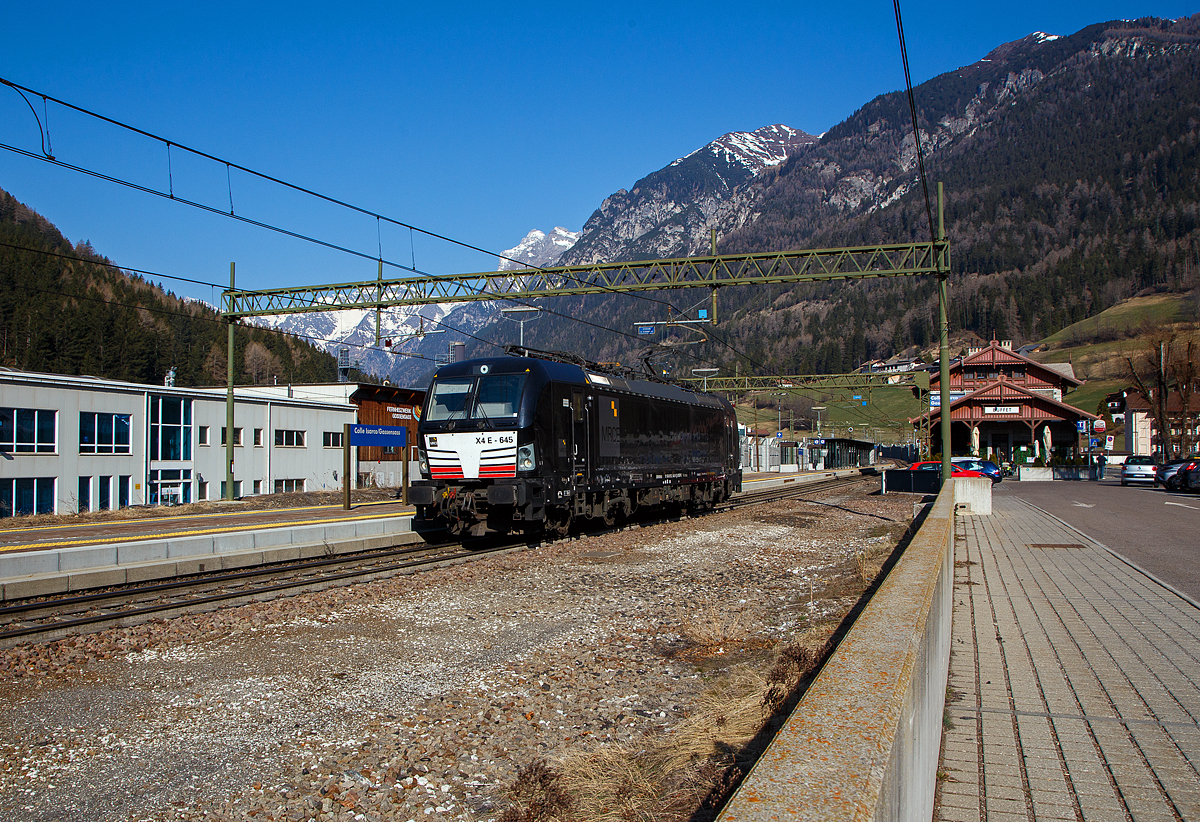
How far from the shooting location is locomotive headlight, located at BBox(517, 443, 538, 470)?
47.5 feet

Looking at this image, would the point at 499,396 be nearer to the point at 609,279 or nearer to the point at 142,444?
the point at 609,279

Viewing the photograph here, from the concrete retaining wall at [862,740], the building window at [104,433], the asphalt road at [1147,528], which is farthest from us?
the building window at [104,433]

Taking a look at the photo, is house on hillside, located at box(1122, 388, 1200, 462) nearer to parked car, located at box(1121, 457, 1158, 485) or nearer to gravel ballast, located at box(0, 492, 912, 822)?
parked car, located at box(1121, 457, 1158, 485)

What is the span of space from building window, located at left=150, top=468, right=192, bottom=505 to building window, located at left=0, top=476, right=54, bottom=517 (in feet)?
13.1

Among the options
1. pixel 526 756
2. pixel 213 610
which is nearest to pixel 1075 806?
pixel 526 756

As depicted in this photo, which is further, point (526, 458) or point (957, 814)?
point (526, 458)

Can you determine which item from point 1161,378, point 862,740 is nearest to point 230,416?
point 862,740

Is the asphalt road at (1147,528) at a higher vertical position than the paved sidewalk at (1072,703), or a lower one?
lower

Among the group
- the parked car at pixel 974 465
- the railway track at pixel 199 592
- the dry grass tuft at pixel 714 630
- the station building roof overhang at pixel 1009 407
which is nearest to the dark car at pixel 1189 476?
the parked car at pixel 974 465

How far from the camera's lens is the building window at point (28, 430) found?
27469mm

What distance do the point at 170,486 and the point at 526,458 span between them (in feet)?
85.0

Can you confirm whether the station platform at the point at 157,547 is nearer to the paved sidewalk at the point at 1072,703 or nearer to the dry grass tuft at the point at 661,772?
the dry grass tuft at the point at 661,772

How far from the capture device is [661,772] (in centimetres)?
436

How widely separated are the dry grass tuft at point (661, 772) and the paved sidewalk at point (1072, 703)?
108cm
